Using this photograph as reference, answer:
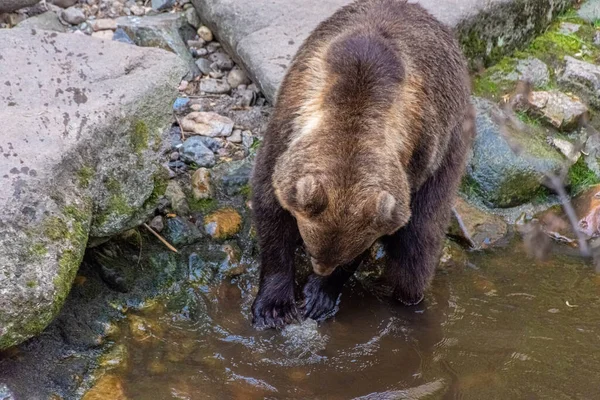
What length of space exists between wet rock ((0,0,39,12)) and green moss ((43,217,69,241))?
3406 mm

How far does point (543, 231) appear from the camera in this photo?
22.7ft

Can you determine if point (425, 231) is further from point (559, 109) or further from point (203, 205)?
point (559, 109)

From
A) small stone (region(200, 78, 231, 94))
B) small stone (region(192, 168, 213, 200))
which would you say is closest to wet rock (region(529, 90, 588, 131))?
small stone (region(200, 78, 231, 94))

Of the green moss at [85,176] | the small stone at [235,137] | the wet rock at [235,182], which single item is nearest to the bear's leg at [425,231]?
the wet rock at [235,182]

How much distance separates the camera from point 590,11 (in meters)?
8.66

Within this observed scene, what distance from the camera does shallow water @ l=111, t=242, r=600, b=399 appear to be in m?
5.03

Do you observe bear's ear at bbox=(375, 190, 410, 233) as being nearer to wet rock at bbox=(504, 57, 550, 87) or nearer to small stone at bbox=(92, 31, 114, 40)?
wet rock at bbox=(504, 57, 550, 87)

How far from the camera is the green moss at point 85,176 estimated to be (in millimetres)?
4844

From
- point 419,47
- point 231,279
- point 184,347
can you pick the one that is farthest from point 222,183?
point 419,47

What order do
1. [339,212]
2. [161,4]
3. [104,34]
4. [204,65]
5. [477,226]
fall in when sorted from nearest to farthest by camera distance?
[339,212] → [477,226] → [104,34] → [204,65] → [161,4]

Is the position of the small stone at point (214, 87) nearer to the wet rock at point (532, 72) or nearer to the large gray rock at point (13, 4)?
the large gray rock at point (13, 4)

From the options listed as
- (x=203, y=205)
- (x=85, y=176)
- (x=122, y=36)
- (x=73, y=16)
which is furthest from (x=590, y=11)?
(x=85, y=176)

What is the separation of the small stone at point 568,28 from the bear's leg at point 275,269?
13.9ft

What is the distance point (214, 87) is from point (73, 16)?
148 centimetres
